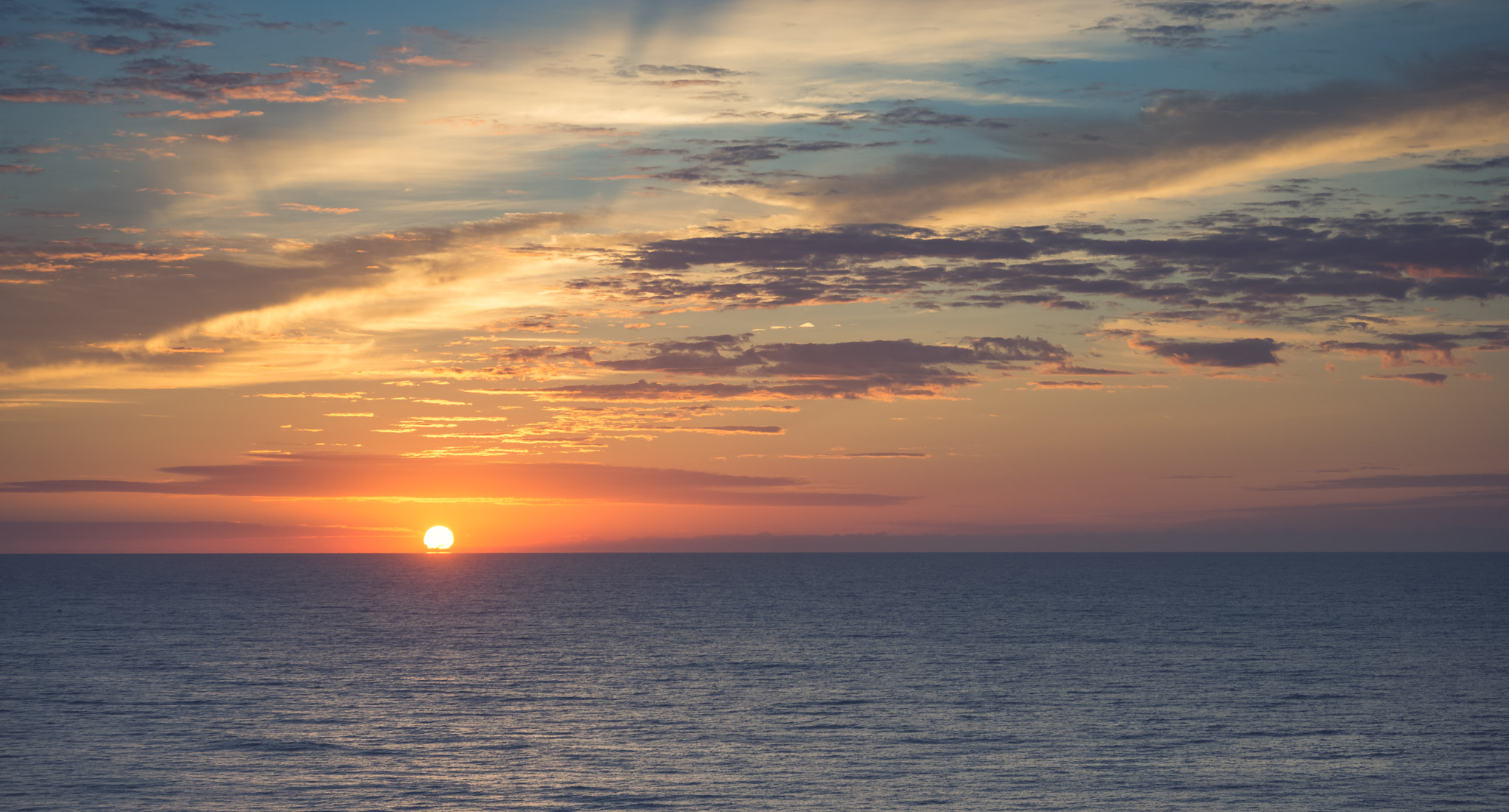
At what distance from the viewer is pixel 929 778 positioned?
53.3 metres

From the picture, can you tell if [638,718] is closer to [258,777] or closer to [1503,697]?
[258,777]

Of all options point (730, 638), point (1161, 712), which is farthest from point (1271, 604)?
point (1161, 712)

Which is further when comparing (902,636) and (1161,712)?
(902,636)

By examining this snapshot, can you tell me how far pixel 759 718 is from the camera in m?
68.3

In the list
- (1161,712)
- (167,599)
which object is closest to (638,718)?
(1161,712)

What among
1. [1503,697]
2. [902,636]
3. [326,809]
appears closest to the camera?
[326,809]

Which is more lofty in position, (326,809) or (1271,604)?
(1271,604)

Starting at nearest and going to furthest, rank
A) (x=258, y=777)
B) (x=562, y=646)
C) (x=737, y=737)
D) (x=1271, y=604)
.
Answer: (x=258, y=777) → (x=737, y=737) → (x=562, y=646) → (x=1271, y=604)

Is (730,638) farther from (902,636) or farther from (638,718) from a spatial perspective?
(638,718)

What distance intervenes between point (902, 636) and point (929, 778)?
229 ft

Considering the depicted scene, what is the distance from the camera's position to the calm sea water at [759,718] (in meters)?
50.7

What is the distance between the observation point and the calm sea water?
5069 cm

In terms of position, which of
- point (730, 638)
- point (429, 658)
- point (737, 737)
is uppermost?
point (730, 638)

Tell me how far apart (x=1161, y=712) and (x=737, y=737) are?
93.4 feet
